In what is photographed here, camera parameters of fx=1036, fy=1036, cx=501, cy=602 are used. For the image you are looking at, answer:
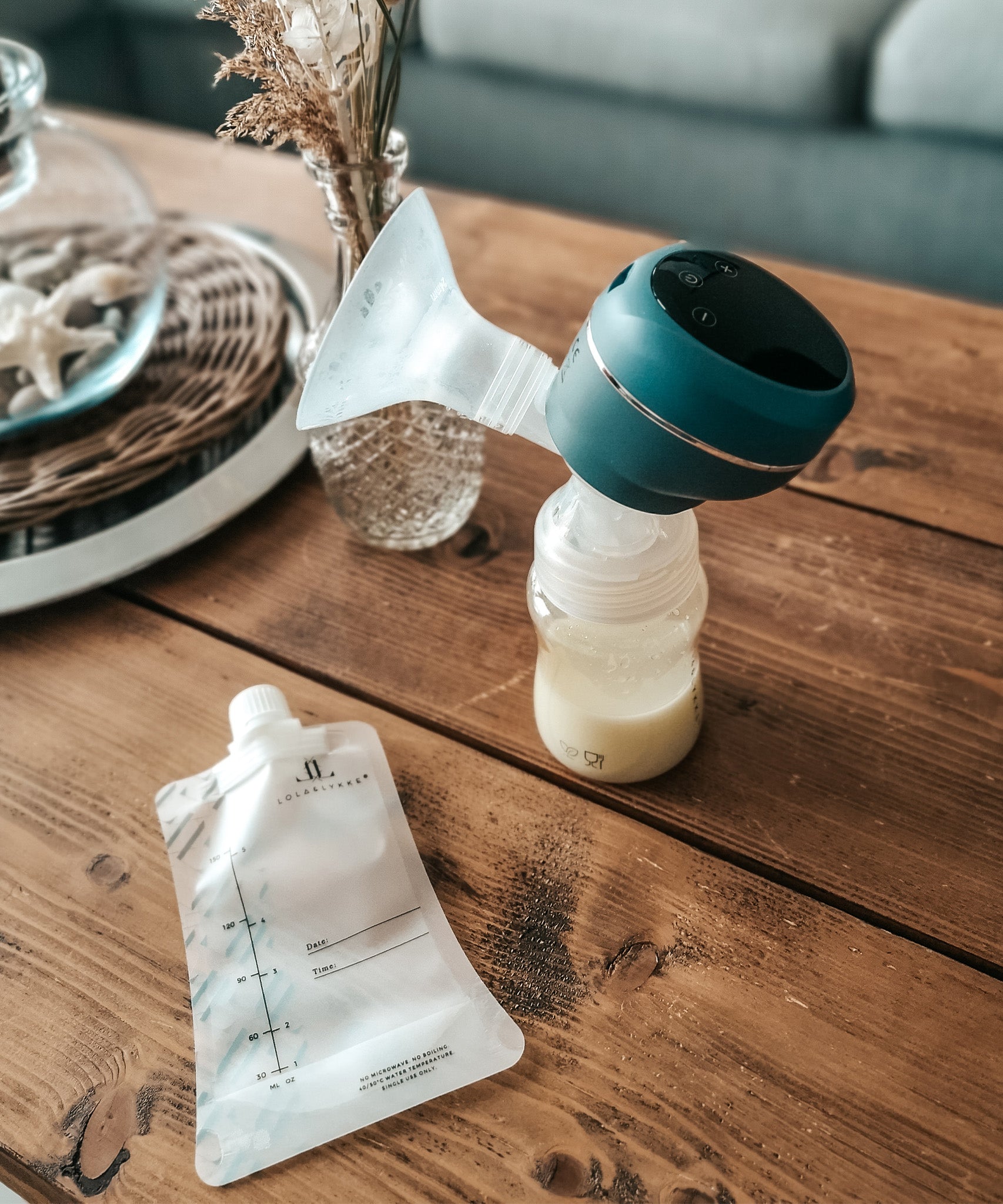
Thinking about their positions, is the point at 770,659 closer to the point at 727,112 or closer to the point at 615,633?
the point at 615,633

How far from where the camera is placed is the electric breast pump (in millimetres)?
359

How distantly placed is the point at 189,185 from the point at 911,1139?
3.30ft

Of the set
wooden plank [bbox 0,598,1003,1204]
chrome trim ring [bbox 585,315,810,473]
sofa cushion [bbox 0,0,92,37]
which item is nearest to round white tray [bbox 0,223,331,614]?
wooden plank [bbox 0,598,1003,1204]

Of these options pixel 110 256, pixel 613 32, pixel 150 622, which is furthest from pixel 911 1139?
pixel 613 32

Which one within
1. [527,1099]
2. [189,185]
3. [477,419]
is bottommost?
[527,1099]

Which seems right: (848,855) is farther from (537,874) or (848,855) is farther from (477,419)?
(477,419)

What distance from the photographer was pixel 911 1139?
430 millimetres

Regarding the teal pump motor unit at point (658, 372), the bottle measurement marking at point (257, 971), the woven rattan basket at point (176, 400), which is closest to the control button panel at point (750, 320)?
the teal pump motor unit at point (658, 372)

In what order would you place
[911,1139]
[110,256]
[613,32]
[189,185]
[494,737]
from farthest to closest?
[613,32] < [189,185] < [110,256] < [494,737] < [911,1139]

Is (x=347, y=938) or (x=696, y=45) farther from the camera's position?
(x=696, y=45)

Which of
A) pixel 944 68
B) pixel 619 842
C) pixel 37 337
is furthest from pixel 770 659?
pixel 944 68

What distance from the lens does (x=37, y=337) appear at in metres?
0.72

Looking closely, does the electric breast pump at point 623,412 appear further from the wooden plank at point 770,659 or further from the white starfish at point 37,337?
the white starfish at point 37,337

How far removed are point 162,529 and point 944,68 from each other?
1.18 meters
